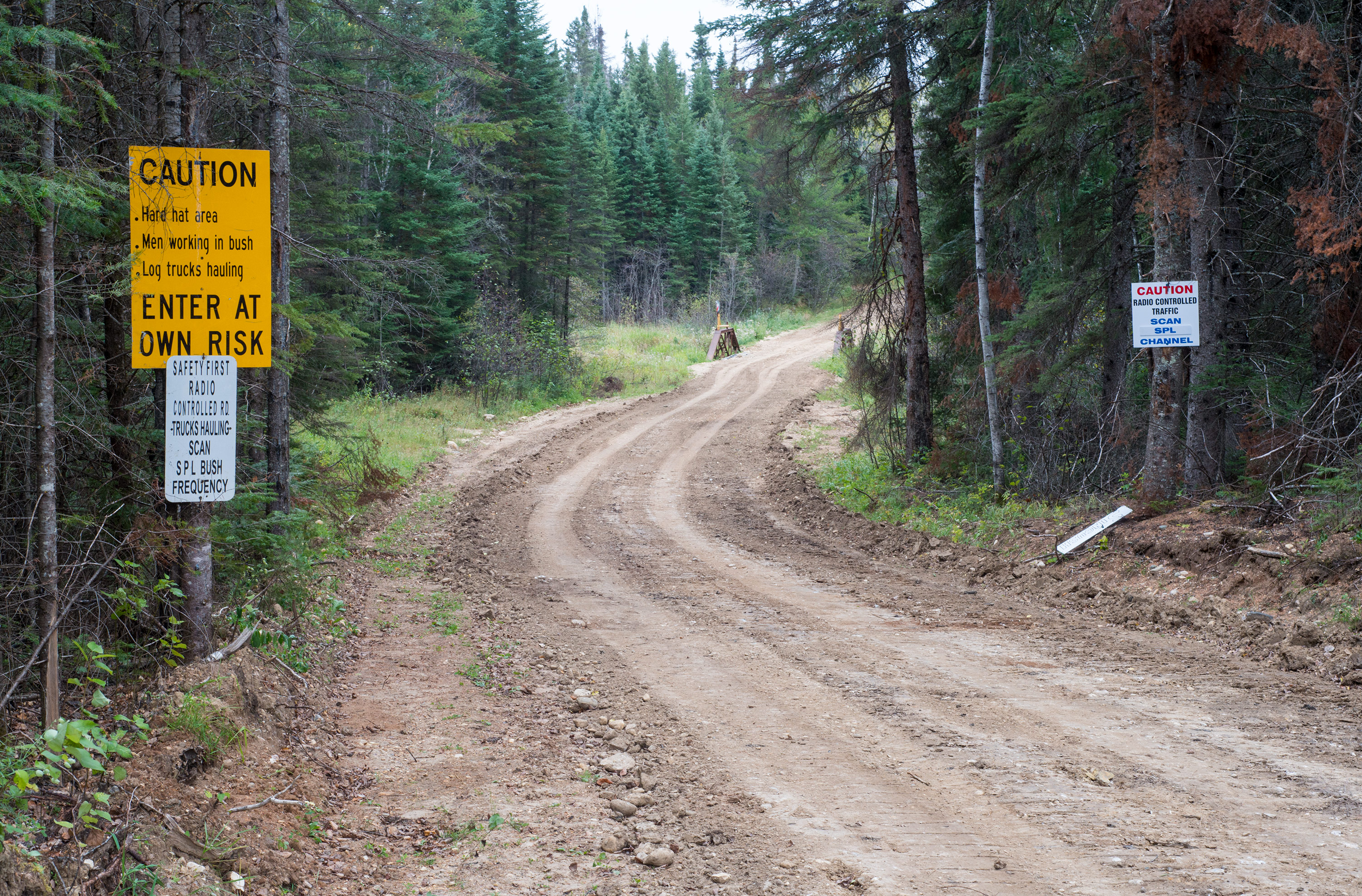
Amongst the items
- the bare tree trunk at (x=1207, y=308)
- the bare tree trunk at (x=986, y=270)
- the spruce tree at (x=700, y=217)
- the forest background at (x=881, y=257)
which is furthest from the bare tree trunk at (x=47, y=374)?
the spruce tree at (x=700, y=217)

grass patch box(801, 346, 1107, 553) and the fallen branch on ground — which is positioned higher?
grass patch box(801, 346, 1107, 553)

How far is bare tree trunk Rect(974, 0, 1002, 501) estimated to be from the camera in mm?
12586

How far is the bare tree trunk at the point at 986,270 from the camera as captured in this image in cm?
1259

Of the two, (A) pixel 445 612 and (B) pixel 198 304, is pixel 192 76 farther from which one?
(A) pixel 445 612

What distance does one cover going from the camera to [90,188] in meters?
4.64

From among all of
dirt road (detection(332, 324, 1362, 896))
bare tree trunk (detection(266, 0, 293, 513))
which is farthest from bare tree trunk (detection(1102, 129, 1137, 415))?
bare tree trunk (detection(266, 0, 293, 513))

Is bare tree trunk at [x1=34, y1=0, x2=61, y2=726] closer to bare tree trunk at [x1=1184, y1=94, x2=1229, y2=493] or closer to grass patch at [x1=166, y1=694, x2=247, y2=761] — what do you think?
grass patch at [x1=166, y1=694, x2=247, y2=761]

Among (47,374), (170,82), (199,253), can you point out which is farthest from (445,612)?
(170,82)

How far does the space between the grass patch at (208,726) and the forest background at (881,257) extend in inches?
21.1

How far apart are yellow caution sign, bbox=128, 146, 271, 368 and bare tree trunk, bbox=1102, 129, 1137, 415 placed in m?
10.4

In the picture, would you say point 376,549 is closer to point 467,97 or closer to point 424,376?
point 424,376

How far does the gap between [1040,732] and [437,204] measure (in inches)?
1013

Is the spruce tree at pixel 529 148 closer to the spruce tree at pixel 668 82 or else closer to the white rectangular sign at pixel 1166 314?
the white rectangular sign at pixel 1166 314

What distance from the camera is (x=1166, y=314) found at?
32.1ft
